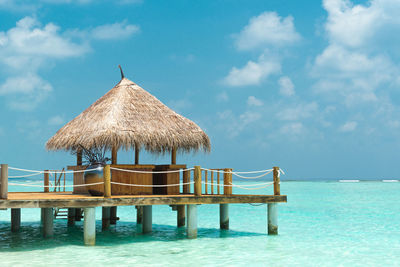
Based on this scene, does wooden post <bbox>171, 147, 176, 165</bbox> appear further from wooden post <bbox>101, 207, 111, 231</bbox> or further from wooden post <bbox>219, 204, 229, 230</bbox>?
wooden post <bbox>101, 207, 111, 231</bbox>

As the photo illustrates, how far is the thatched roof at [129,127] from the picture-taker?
1448 cm

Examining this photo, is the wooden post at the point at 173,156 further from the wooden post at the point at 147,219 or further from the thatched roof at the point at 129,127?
the wooden post at the point at 147,219

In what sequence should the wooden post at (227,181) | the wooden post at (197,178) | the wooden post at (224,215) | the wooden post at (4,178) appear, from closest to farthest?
the wooden post at (4,178)
the wooden post at (197,178)
the wooden post at (227,181)
the wooden post at (224,215)

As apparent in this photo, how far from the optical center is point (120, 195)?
47.9 ft

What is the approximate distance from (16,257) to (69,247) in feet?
5.48

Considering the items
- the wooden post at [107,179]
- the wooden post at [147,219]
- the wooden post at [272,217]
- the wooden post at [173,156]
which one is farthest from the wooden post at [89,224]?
the wooden post at [272,217]

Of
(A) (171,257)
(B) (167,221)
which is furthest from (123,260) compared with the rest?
(B) (167,221)

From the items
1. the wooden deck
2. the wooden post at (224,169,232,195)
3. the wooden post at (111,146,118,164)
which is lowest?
the wooden deck

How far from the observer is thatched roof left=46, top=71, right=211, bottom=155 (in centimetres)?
1448

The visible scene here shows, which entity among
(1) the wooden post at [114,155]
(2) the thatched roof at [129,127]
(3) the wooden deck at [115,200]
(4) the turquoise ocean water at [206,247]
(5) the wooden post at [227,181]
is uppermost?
(2) the thatched roof at [129,127]

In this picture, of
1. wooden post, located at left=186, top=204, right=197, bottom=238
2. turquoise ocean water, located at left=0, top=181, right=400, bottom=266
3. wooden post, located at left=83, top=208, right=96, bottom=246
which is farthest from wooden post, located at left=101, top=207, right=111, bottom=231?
wooden post, located at left=83, top=208, right=96, bottom=246

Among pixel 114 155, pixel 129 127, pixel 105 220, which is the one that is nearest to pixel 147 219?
pixel 105 220

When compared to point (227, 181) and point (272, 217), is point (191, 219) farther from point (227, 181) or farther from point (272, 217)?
point (272, 217)

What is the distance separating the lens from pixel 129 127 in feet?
48.4
